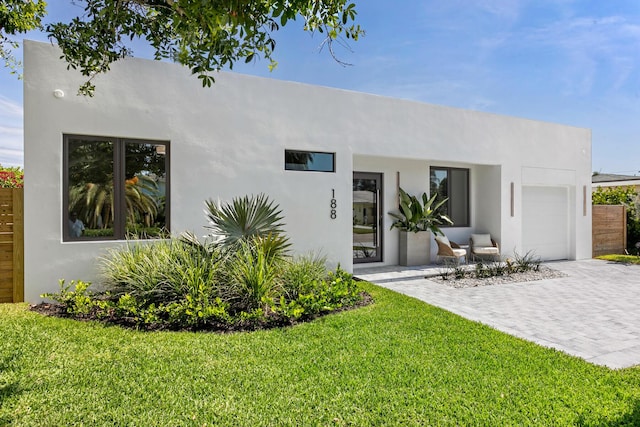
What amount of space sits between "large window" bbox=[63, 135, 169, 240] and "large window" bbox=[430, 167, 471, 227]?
346 inches

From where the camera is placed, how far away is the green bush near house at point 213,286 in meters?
5.75

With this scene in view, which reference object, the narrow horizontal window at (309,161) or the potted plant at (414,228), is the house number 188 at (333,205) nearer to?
the narrow horizontal window at (309,161)

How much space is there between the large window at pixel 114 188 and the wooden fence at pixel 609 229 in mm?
15599

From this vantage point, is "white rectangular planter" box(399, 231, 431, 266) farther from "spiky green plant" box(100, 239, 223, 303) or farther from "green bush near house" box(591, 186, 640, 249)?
"green bush near house" box(591, 186, 640, 249)

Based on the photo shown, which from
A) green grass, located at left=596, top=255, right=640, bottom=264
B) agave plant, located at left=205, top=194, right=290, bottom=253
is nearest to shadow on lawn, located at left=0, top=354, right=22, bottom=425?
agave plant, located at left=205, top=194, right=290, bottom=253

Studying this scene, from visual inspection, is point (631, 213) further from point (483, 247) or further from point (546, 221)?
point (483, 247)

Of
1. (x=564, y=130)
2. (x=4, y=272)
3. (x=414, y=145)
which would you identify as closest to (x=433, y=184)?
(x=414, y=145)

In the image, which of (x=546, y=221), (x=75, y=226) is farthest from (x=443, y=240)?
(x=75, y=226)

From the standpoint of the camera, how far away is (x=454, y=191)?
519 inches

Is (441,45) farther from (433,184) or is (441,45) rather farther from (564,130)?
(564,130)

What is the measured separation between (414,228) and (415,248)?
0.65 meters

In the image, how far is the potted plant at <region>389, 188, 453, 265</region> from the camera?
38.1 feet

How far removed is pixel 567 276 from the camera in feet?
34.5

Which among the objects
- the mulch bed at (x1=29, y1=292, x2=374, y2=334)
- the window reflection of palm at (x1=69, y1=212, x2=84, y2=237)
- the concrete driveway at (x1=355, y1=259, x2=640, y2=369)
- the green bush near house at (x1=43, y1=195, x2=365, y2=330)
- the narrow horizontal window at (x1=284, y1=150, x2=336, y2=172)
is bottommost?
the concrete driveway at (x1=355, y1=259, x2=640, y2=369)
